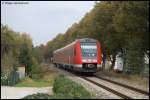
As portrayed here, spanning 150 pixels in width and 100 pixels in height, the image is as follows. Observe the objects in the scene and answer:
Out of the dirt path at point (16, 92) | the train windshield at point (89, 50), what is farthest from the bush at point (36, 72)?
the dirt path at point (16, 92)

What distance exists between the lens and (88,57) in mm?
42781

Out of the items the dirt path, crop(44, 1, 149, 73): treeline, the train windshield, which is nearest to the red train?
the train windshield

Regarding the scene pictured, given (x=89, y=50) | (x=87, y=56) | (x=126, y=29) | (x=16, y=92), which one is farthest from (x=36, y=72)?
(x=16, y=92)

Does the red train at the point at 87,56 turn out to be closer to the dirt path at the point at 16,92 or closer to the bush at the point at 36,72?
the bush at the point at 36,72

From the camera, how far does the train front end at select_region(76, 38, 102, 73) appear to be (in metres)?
42.4

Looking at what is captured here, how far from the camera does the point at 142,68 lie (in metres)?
39.8

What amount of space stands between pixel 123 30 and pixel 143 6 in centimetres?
696

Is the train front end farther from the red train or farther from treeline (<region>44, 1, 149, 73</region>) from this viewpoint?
treeline (<region>44, 1, 149, 73</region>)

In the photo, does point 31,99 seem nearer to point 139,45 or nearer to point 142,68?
point 139,45

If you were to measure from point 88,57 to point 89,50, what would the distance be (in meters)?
0.66

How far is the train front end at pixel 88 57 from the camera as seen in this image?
139ft

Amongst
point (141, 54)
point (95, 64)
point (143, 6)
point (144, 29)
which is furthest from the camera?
point (95, 64)

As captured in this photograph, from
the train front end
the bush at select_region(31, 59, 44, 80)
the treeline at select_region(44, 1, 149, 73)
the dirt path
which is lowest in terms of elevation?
the dirt path

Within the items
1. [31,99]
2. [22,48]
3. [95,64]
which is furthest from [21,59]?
[31,99]
